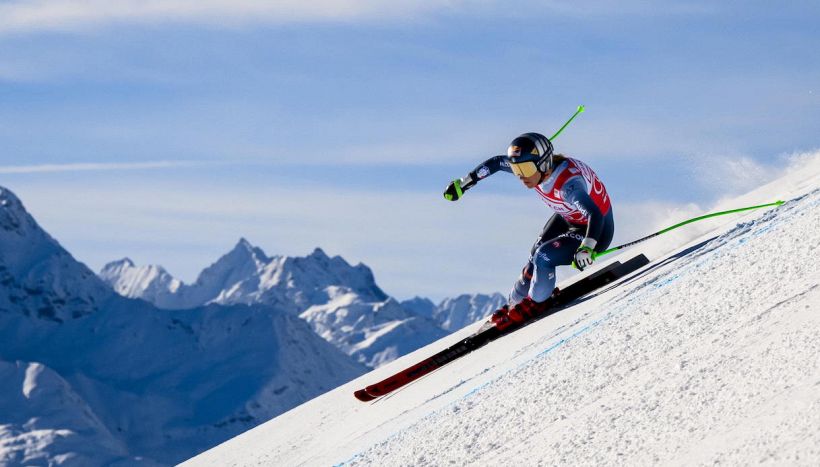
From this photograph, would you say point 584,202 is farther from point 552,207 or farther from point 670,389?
point 670,389

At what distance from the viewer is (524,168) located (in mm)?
11594

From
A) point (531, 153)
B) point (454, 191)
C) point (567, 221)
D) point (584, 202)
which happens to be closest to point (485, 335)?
point (567, 221)

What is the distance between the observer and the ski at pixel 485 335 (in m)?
11.0

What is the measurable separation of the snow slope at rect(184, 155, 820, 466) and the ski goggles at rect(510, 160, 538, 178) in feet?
4.93

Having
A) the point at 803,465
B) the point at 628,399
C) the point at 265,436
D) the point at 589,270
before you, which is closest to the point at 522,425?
the point at 628,399

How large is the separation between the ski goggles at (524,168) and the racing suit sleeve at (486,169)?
1.69 ft

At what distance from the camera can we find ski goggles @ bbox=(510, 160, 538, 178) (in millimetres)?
11523

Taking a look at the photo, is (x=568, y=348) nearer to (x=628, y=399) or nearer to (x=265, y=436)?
(x=628, y=399)

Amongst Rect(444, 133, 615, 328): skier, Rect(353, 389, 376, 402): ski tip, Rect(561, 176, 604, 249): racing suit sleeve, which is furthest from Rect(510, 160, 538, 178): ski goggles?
Rect(353, 389, 376, 402): ski tip

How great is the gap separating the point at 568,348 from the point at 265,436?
13.4ft

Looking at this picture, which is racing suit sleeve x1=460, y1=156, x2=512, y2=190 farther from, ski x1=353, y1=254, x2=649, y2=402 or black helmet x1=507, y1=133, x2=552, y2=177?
ski x1=353, y1=254, x2=649, y2=402

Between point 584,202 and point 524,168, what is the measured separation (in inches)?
29.7

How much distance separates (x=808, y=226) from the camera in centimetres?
819

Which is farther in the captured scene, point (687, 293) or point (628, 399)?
point (687, 293)
